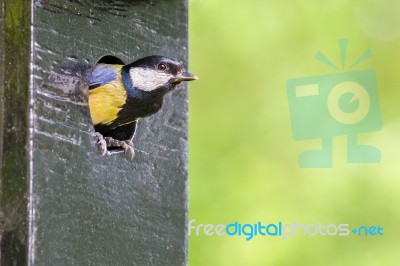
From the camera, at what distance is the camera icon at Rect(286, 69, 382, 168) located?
615 centimetres

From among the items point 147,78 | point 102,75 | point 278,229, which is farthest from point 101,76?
point 278,229

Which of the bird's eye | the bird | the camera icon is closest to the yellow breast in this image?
the bird

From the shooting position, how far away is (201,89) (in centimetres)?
626

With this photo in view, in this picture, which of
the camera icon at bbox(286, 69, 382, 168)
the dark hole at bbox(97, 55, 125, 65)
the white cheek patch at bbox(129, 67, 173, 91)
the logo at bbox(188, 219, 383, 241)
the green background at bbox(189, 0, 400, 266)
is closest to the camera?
the white cheek patch at bbox(129, 67, 173, 91)

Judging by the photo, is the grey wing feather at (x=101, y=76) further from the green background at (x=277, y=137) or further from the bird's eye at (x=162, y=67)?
the green background at (x=277, y=137)

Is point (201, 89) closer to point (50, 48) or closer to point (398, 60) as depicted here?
point (398, 60)

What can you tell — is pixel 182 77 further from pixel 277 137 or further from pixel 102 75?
pixel 277 137

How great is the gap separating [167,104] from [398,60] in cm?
340

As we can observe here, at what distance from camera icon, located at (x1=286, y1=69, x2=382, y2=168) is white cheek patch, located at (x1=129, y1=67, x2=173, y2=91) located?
3314 millimetres

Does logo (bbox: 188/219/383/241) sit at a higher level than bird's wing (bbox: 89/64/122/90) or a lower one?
lower

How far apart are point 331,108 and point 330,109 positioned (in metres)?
0.01

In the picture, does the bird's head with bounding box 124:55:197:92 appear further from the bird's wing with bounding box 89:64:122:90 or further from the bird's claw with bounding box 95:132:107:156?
the bird's claw with bounding box 95:132:107:156

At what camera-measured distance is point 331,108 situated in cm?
614

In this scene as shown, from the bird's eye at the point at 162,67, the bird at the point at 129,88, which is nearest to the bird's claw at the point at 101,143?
the bird at the point at 129,88
